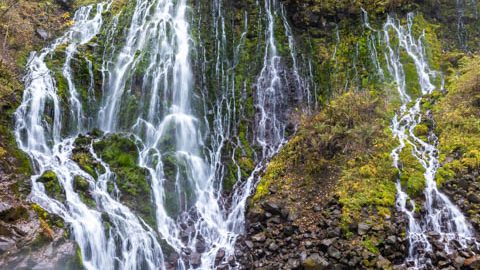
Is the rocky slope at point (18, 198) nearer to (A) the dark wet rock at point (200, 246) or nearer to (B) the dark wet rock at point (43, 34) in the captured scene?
(B) the dark wet rock at point (43, 34)

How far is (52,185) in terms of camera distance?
38.1ft

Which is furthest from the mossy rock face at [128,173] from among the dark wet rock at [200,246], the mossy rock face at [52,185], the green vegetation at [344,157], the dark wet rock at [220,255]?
the green vegetation at [344,157]

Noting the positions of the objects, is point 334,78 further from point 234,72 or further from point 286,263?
point 286,263

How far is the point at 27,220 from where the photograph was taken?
389 inches

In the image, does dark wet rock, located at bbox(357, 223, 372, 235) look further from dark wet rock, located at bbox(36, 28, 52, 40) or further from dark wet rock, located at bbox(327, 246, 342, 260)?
dark wet rock, located at bbox(36, 28, 52, 40)

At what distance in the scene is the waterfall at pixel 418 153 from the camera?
968 cm

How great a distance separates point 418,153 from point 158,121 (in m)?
9.41

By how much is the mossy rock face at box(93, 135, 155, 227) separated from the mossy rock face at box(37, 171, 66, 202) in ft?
6.06

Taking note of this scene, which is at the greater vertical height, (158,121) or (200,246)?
(158,121)

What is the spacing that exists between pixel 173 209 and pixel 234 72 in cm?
726

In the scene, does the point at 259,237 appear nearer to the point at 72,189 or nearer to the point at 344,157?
the point at 344,157

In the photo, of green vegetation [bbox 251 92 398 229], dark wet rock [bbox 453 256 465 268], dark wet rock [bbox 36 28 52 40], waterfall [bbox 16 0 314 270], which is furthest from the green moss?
dark wet rock [bbox 36 28 52 40]

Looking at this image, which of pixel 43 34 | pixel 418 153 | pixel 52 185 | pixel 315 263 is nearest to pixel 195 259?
pixel 315 263

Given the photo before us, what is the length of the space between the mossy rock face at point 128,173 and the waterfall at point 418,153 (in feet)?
25.5
